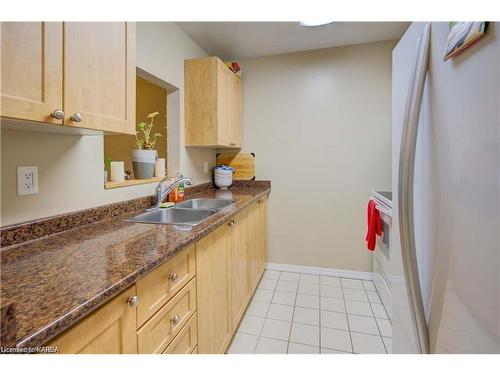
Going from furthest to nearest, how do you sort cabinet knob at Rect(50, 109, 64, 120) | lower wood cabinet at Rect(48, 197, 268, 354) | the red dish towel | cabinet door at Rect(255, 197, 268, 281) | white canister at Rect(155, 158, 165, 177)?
cabinet door at Rect(255, 197, 268, 281)
the red dish towel
white canister at Rect(155, 158, 165, 177)
cabinet knob at Rect(50, 109, 64, 120)
lower wood cabinet at Rect(48, 197, 268, 354)

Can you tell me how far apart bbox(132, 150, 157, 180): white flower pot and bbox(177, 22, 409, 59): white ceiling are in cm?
116

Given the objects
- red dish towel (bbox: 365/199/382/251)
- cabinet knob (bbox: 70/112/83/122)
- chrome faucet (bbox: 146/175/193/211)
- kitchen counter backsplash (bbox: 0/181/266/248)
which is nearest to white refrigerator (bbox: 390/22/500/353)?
cabinet knob (bbox: 70/112/83/122)

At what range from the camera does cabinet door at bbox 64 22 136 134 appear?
87cm

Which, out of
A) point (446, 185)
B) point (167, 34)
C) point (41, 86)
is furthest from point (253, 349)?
point (167, 34)

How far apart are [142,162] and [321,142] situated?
1.80 meters

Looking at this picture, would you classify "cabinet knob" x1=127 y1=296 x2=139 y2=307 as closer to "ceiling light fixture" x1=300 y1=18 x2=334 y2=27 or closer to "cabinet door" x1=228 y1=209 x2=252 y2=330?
"cabinet door" x1=228 y1=209 x2=252 y2=330

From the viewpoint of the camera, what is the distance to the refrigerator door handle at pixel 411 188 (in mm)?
741

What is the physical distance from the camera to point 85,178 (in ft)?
4.31

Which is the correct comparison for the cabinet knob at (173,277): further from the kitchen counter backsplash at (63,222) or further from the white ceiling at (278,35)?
the white ceiling at (278,35)

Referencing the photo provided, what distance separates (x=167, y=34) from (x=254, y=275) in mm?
2123

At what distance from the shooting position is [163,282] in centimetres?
92

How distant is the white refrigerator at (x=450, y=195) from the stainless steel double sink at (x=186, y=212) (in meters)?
1.00

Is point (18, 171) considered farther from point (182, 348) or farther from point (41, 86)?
point (182, 348)

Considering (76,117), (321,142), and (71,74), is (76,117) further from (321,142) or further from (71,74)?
(321,142)
